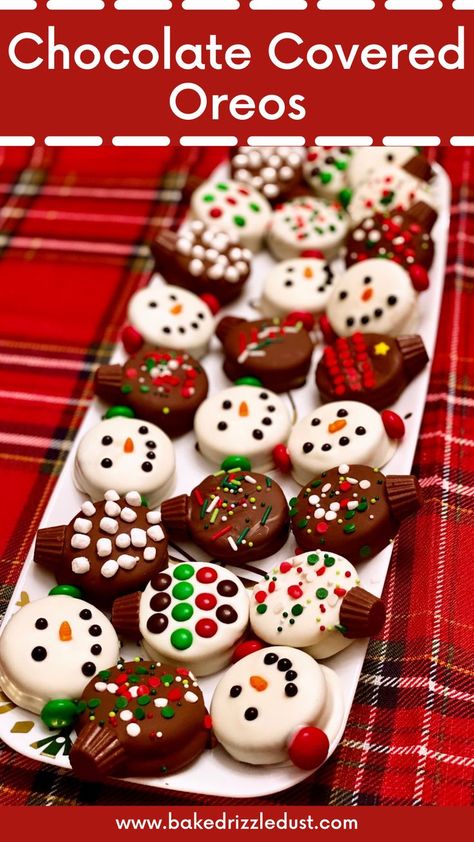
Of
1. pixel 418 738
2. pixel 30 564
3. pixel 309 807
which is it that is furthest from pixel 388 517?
pixel 30 564

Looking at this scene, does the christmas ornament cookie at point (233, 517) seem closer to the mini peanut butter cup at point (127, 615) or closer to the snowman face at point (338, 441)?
the snowman face at point (338, 441)

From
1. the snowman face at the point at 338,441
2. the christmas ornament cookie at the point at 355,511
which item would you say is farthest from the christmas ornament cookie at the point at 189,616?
the snowman face at the point at 338,441

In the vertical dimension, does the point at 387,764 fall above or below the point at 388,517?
below

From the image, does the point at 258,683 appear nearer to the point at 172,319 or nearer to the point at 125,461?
the point at 125,461

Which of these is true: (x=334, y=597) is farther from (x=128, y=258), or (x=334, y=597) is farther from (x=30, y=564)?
(x=128, y=258)

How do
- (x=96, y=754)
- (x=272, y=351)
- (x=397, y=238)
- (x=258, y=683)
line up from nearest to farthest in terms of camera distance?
(x=96, y=754), (x=258, y=683), (x=272, y=351), (x=397, y=238)

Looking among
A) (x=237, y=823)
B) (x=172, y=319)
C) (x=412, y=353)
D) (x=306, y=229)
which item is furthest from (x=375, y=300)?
(x=237, y=823)
